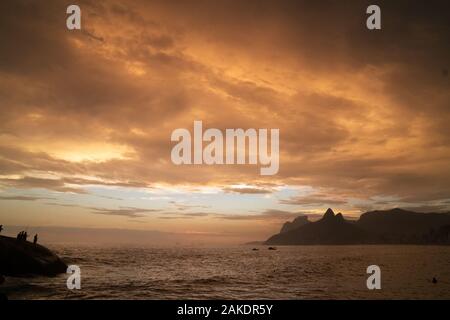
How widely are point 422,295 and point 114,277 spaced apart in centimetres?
4042

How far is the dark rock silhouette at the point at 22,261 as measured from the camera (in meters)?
40.6

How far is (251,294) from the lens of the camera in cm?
3591

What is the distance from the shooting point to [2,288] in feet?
108

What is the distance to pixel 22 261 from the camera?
137 feet

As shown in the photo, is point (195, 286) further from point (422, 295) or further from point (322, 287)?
point (422, 295)

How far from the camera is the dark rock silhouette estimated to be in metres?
40.6

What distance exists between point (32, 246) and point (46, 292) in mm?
16636
